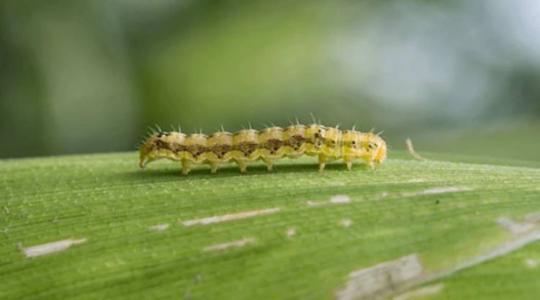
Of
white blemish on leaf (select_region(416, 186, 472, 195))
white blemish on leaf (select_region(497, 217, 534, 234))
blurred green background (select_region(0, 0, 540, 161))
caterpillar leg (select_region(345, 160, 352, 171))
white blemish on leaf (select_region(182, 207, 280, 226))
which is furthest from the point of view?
blurred green background (select_region(0, 0, 540, 161))

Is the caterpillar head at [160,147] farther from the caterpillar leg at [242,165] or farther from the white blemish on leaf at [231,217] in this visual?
the white blemish on leaf at [231,217]

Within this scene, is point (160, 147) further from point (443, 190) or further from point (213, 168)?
point (443, 190)

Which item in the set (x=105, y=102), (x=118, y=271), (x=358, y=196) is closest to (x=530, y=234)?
(x=358, y=196)

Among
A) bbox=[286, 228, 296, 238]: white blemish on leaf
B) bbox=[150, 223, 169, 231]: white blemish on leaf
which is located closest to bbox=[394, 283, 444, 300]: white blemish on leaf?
bbox=[286, 228, 296, 238]: white blemish on leaf

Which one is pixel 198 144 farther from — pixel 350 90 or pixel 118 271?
pixel 350 90

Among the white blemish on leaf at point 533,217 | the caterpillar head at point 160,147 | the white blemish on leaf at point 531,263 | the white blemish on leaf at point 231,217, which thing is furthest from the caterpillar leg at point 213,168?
the white blemish on leaf at point 531,263

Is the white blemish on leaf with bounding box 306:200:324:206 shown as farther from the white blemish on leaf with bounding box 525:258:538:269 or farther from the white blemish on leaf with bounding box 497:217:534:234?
the white blemish on leaf with bounding box 525:258:538:269

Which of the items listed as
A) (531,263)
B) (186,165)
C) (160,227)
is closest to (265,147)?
(186,165)
